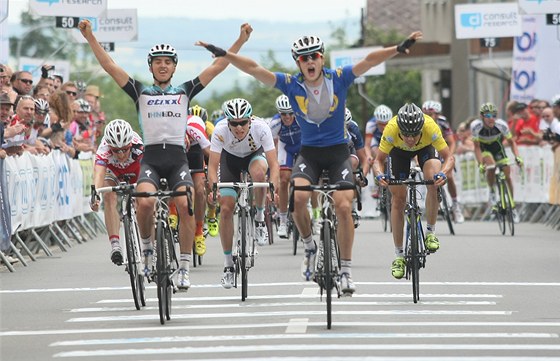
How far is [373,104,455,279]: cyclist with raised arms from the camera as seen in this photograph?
15.7m

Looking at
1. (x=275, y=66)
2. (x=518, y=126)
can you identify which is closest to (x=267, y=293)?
(x=518, y=126)

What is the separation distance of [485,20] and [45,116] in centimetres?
1775

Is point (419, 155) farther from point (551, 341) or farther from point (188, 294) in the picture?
point (551, 341)

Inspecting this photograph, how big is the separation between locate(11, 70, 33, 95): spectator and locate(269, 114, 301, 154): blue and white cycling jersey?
11.1 ft

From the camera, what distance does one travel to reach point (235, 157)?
58.8ft

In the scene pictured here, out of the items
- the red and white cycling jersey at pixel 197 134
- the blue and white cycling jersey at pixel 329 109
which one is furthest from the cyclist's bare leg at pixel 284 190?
the blue and white cycling jersey at pixel 329 109

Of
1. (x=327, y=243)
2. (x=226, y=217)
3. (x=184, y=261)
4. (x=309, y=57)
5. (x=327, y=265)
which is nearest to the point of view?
(x=327, y=265)

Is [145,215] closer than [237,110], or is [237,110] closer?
[145,215]

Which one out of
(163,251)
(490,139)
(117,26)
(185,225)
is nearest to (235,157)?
(185,225)

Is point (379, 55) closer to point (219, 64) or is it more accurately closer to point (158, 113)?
point (219, 64)

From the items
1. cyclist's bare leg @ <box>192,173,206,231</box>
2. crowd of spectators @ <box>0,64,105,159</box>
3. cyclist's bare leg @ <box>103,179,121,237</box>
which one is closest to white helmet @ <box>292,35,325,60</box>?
cyclist's bare leg @ <box>103,179,121,237</box>

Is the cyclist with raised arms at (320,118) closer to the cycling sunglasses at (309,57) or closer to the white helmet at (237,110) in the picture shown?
the cycling sunglasses at (309,57)

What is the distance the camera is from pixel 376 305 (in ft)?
49.1

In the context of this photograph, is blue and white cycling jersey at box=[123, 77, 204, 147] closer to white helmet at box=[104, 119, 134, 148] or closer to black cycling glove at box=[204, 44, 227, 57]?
black cycling glove at box=[204, 44, 227, 57]
